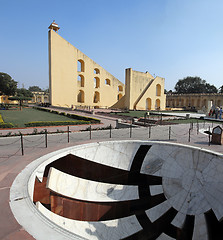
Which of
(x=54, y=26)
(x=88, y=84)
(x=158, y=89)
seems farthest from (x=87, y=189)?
(x=158, y=89)

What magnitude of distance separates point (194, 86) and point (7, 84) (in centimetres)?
5079

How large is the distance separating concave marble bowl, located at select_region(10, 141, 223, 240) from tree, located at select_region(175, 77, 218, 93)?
55122 mm

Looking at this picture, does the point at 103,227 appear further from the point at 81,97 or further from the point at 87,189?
the point at 81,97

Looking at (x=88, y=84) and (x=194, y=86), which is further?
(x=194, y=86)

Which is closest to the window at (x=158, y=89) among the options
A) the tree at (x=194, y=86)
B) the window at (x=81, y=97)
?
the window at (x=81, y=97)

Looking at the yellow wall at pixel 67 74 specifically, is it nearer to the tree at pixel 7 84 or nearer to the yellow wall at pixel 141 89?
the yellow wall at pixel 141 89

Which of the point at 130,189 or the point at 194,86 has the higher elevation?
the point at 194,86

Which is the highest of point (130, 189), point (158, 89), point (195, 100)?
point (158, 89)

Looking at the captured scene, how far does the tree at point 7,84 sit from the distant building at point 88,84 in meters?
14.8

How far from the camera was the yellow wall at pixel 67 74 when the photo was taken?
2631cm

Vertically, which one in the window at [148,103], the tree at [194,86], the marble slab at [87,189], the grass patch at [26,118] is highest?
the tree at [194,86]

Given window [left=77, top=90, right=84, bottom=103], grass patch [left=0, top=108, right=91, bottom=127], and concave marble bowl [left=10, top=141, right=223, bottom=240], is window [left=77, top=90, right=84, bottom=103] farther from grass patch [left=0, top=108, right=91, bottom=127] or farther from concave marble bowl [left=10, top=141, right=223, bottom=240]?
concave marble bowl [left=10, top=141, right=223, bottom=240]

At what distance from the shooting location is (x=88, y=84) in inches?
1186

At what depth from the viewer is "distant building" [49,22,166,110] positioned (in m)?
26.7
